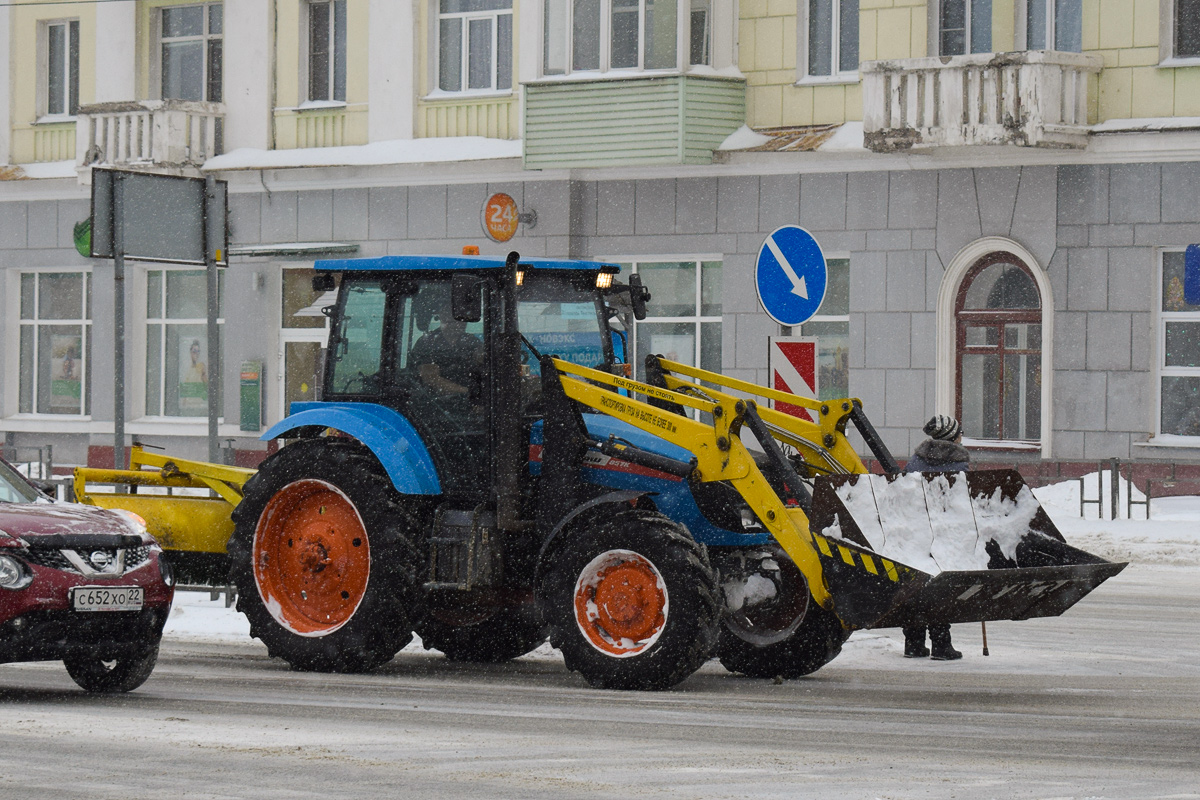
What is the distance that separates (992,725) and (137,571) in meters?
4.43

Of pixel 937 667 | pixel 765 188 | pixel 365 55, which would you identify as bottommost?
pixel 937 667

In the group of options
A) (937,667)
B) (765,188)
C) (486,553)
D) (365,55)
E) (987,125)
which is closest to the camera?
(486,553)

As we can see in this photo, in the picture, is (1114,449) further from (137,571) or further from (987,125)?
(137,571)

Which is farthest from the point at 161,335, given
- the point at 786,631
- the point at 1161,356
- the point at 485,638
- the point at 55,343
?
the point at 786,631

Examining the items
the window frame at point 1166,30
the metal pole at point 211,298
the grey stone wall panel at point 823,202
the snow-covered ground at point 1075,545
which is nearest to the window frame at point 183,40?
the grey stone wall panel at point 823,202

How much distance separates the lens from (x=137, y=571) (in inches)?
439

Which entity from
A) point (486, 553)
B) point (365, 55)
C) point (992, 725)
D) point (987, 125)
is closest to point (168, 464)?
point (486, 553)

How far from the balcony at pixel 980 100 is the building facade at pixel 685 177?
37 mm

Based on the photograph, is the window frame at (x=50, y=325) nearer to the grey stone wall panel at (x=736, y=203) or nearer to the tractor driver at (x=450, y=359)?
the grey stone wall panel at (x=736, y=203)

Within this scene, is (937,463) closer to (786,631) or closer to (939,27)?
(786,631)

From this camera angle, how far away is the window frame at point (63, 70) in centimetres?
3319

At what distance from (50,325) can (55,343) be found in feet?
0.98

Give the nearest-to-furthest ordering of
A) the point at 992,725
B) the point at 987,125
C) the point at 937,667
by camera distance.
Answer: the point at 992,725 < the point at 937,667 < the point at 987,125

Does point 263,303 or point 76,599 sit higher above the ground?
point 263,303
